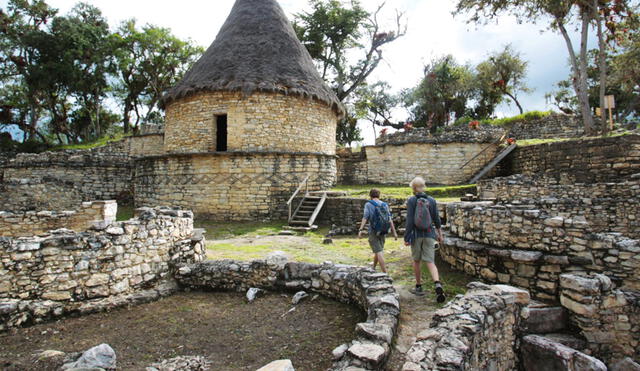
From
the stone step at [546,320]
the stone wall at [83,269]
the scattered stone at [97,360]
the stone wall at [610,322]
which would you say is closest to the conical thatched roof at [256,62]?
the stone wall at [83,269]

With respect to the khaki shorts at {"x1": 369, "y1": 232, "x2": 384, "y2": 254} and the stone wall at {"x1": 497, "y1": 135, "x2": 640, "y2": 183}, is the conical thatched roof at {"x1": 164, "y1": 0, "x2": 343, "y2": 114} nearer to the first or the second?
the stone wall at {"x1": 497, "y1": 135, "x2": 640, "y2": 183}

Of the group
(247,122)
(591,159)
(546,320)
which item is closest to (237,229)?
(247,122)

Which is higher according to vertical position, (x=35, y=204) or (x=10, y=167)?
(x=10, y=167)

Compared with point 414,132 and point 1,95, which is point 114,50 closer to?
point 1,95

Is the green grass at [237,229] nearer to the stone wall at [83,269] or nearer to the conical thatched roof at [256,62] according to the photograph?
the stone wall at [83,269]

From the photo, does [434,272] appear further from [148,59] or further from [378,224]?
[148,59]

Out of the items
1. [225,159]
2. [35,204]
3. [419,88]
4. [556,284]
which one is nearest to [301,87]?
[225,159]

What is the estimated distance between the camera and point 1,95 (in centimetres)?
2639

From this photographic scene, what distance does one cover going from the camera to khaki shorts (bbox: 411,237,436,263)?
4.42 meters

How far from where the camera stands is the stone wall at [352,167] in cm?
1717

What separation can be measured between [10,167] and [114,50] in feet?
40.9

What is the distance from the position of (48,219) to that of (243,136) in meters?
6.83

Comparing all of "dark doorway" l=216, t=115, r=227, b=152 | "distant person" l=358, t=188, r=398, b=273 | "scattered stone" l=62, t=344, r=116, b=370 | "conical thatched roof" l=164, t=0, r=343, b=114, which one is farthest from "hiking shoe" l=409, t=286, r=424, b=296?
"dark doorway" l=216, t=115, r=227, b=152

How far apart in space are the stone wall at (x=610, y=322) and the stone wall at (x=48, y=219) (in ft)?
29.5
